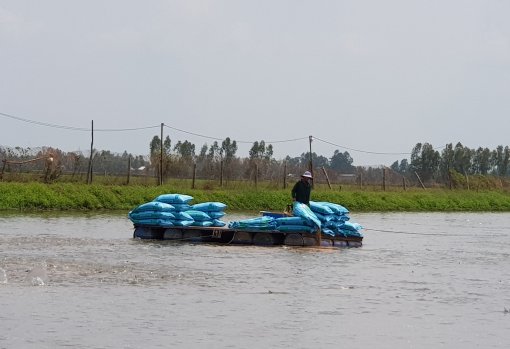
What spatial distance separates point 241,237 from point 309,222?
1.67 meters

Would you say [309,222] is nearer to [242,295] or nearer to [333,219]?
[333,219]

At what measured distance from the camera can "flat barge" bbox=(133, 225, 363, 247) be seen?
2358 centimetres

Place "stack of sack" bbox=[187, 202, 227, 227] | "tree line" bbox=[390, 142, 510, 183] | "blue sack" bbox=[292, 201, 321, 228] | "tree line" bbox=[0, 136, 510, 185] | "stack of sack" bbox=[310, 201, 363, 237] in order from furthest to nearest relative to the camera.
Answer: "tree line" bbox=[390, 142, 510, 183], "tree line" bbox=[0, 136, 510, 185], "stack of sack" bbox=[187, 202, 227, 227], "stack of sack" bbox=[310, 201, 363, 237], "blue sack" bbox=[292, 201, 321, 228]

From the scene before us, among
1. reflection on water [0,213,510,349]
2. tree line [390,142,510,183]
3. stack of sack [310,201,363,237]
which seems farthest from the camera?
tree line [390,142,510,183]

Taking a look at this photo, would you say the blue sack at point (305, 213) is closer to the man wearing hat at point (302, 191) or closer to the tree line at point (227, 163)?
the man wearing hat at point (302, 191)

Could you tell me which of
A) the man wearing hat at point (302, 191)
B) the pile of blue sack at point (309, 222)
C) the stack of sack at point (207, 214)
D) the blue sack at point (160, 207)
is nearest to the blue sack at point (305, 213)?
the pile of blue sack at point (309, 222)

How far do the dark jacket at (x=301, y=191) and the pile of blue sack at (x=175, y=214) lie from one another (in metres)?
2.05

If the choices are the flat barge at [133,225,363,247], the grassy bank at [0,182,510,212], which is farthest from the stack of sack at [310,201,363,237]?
the grassy bank at [0,182,510,212]

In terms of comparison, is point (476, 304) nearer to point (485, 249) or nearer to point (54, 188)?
point (485, 249)

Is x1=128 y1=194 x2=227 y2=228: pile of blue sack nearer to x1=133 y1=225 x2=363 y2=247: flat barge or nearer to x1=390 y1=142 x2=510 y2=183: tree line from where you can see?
x1=133 y1=225 x2=363 y2=247: flat barge

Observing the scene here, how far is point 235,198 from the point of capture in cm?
4384

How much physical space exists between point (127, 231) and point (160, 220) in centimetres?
368

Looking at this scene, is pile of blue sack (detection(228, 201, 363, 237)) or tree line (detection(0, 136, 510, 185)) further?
tree line (detection(0, 136, 510, 185))

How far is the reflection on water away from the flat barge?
15.3 inches
